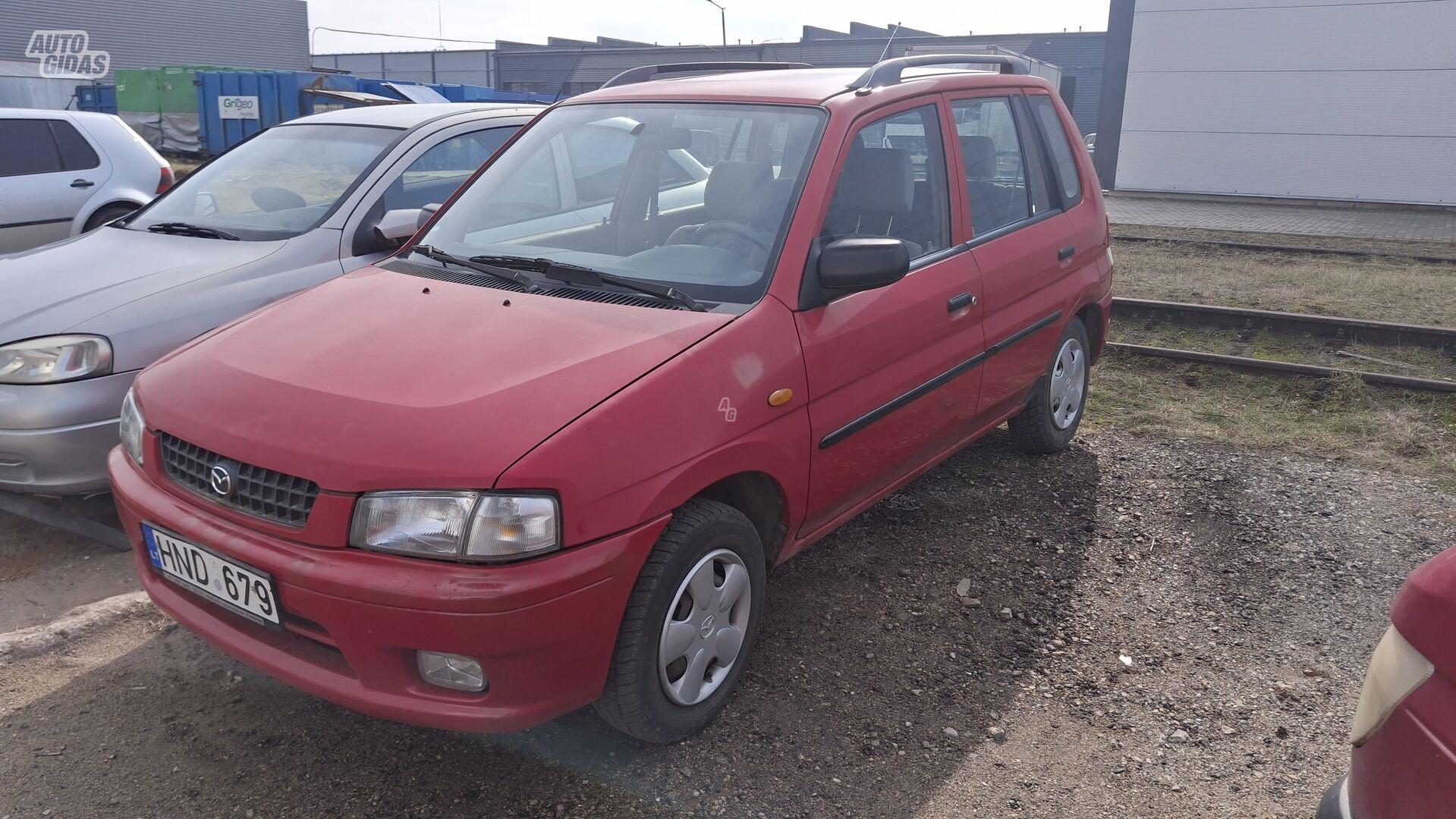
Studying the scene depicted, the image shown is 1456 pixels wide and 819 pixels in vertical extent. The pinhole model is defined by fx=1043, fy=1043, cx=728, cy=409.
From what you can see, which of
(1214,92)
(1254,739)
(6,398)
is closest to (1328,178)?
(1214,92)

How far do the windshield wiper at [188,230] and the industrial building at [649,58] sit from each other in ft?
114

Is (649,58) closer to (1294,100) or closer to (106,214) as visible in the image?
(1294,100)

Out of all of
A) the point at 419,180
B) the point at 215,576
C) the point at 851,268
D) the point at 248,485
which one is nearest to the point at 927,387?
the point at 851,268

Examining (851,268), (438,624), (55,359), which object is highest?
(851,268)

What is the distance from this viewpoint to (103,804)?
263cm

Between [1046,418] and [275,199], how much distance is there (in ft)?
12.9

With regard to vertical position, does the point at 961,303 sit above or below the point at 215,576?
above

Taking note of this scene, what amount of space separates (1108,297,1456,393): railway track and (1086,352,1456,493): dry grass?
84mm

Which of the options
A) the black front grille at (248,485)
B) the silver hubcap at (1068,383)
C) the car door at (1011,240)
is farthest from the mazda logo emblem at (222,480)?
the silver hubcap at (1068,383)

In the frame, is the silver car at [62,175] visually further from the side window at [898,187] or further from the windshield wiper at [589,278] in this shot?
the side window at [898,187]

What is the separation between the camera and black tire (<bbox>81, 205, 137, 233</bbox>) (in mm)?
7895

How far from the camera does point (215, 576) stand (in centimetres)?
262

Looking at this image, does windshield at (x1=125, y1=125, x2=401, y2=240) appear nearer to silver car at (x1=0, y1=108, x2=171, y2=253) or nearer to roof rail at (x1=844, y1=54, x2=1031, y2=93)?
roof rail at (x1=844, y1=54, x2=1031, y2=93)

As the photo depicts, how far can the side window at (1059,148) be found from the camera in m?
4.72
